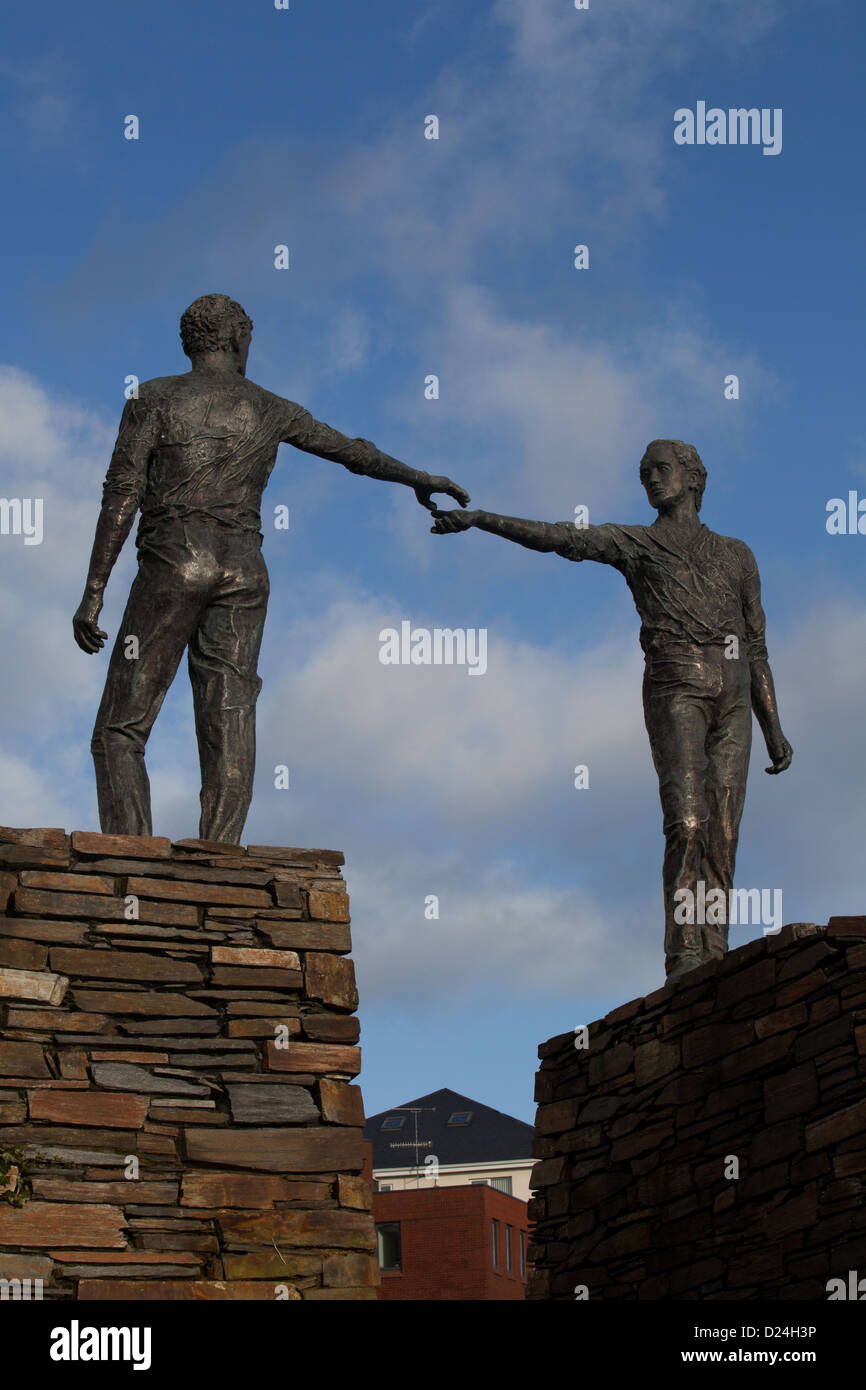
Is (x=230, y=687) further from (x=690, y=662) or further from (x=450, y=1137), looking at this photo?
(x=450, y=1137)

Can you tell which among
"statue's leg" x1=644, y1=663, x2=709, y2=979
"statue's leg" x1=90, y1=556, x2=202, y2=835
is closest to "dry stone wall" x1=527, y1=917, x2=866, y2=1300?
"statue's leg" x1=644, y1=663, x2=709, y2=979

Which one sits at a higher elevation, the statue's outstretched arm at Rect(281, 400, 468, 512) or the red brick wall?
the statue's outstretched arm at Rect(281, 400, 468, 512)

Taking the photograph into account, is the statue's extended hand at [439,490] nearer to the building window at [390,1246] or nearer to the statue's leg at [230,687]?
the statue's leg at [230,687]

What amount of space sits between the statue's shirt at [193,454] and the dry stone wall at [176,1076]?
5.51ft

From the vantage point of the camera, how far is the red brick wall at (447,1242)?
32812 millimetres

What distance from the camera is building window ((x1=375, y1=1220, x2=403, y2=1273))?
3328 cm

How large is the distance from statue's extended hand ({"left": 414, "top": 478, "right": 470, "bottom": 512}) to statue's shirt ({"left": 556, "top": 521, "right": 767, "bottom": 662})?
1.48 m

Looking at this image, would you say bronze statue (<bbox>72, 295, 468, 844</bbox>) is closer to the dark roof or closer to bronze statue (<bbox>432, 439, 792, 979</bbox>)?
bronze statue (<bbox>432, 439, 792, 979</bbox>)

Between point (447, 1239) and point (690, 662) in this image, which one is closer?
point (690, 662)

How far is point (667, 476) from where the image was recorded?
12141 millimetres

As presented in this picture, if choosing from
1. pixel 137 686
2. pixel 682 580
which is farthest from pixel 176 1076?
pixel 682 580

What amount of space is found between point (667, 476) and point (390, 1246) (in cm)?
2412
